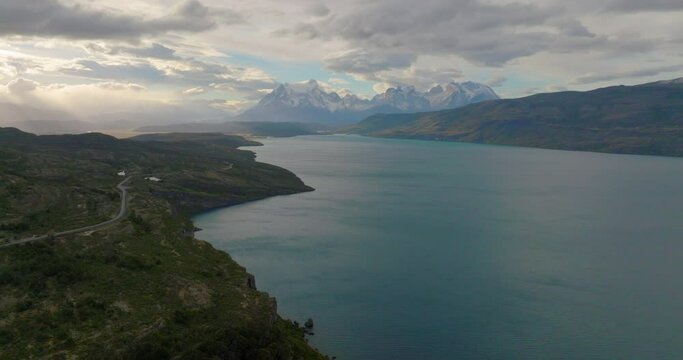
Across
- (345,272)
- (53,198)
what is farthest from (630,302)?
(53,198)

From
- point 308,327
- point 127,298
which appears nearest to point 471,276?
point 308,327

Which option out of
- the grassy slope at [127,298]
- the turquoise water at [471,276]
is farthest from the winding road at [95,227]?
the turquoise water at [471,276]

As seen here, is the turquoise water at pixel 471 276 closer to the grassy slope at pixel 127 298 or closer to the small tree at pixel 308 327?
the small tree at pixel 308 327

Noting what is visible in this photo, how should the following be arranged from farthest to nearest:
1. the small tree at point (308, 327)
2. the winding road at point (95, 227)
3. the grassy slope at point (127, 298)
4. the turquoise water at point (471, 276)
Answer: the winding road at point (95, 227) < the small tree at point (308, 327) < the turquoise water at point (471, 276) < the grassy slope at point (127, 298)

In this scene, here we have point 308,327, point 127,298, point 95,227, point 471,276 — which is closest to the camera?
point 127,298

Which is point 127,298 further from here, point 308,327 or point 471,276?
point 471,276

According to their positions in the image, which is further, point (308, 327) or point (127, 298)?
point (308, 327)

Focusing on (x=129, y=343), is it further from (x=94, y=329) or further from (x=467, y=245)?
(x=467, y=245)

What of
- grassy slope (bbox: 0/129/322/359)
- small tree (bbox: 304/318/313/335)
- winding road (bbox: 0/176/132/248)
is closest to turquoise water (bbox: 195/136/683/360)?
small tree (bbox: 304/318/313/335)

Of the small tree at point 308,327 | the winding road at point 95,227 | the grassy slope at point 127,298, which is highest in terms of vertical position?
the winding road at point 95,227
